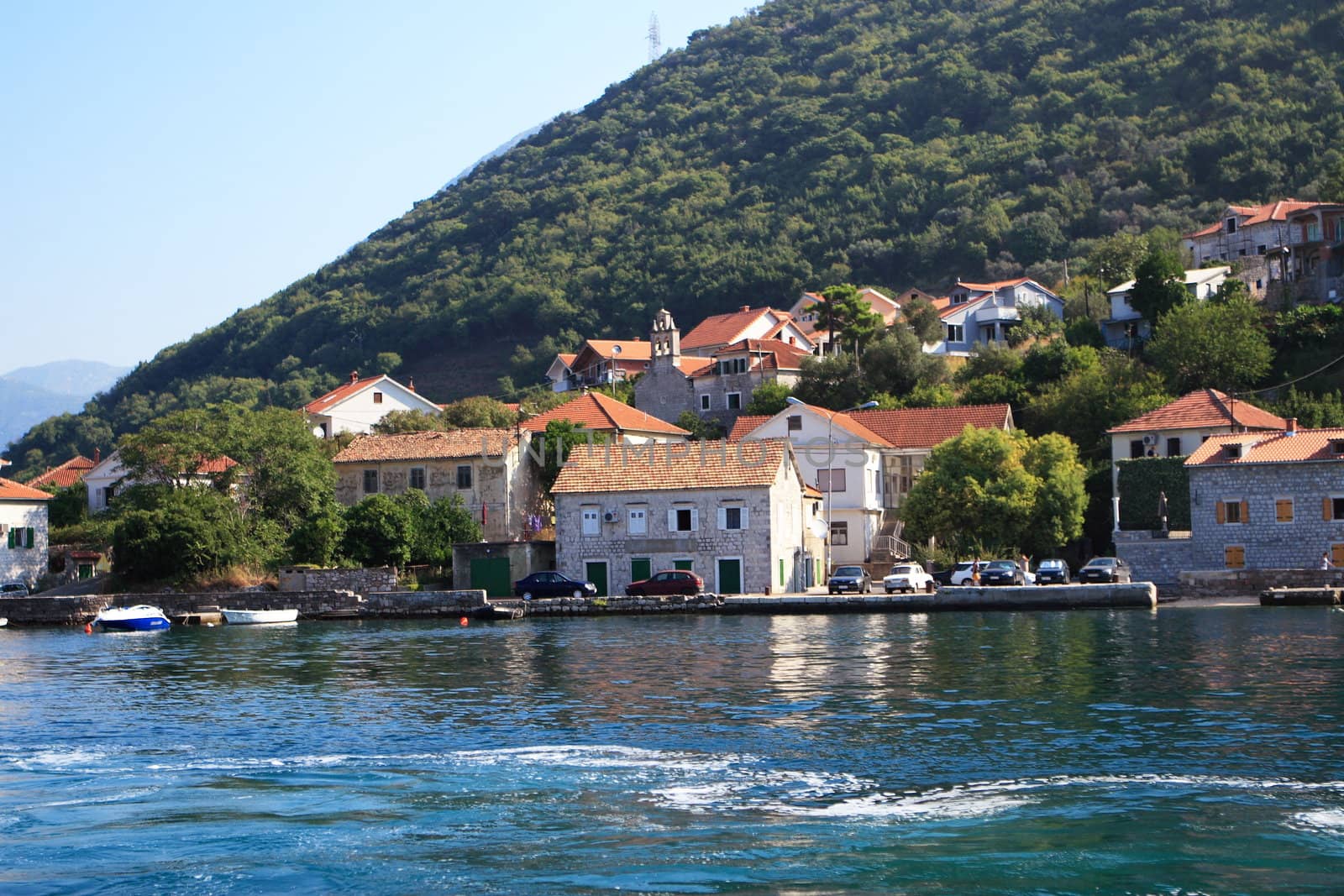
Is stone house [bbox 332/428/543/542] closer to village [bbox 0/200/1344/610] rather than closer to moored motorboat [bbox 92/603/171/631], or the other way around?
village [bbox 0/200/1344/610]

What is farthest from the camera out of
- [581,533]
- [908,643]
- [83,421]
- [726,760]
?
[83,421]

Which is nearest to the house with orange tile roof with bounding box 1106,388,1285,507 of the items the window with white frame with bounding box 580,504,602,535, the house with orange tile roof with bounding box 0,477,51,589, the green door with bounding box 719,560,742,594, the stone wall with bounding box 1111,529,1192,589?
the stone wall with bounding box 1111,529,1192,589

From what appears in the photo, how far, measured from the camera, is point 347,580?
6197cm

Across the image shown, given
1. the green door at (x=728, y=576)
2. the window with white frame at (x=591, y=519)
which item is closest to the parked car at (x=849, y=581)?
the green door at (x=728, y=576)

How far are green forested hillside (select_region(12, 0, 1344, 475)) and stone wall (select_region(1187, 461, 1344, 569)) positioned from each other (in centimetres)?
7065

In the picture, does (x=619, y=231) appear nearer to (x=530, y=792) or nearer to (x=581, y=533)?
(x=581, y=533)

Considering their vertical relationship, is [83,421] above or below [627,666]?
above

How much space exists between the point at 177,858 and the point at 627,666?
19689 millimetres

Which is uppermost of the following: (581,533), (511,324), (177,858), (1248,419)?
(511,324)

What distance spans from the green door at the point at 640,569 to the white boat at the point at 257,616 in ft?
46.5

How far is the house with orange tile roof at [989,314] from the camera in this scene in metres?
101

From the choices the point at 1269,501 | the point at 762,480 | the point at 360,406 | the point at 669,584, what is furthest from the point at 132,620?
the point at 1269,501

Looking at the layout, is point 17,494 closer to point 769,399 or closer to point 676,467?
point 676,467

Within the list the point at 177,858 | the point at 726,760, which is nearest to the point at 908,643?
the point at 726,760
